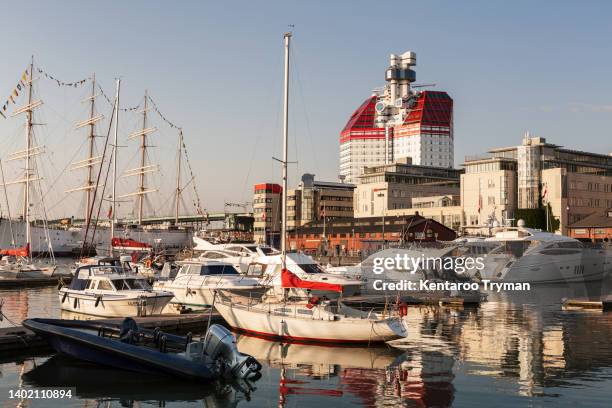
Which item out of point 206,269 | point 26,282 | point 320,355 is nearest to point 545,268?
point 206,269

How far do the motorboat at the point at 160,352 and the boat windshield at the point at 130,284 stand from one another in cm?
1120

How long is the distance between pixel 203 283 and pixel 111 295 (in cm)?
569

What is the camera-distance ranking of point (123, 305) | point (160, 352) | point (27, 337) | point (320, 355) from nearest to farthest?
point (160, 352), point (320, 355), point (27, 337), point (123, 305)

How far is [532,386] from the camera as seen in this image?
911 inches

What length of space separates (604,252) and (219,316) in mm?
54880

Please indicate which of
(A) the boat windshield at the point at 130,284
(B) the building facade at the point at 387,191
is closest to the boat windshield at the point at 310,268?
(A) the boat windshield at the point at 130,284

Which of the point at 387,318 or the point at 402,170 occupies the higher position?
the point at 402,170

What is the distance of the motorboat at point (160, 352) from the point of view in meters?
23.5

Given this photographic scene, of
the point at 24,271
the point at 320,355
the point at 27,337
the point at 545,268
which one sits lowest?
the point at 320,355

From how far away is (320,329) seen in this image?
3000 centimetres

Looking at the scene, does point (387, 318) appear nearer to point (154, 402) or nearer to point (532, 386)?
point (532, 386)

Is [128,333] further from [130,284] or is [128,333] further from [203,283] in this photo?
[203,283]

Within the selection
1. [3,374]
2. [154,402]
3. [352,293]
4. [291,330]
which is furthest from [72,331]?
[352,293]

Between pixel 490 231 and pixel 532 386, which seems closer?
pixel 532 386
